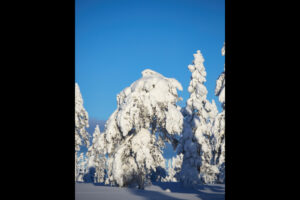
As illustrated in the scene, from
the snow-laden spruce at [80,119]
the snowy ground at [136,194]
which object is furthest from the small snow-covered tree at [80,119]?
the snowy ground at [136,194]

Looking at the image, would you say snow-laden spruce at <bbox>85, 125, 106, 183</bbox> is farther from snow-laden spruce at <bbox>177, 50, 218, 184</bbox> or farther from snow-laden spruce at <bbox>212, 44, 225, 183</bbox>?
snow-laden spruce at <bbox>177, 50, 218, 184</bbox>

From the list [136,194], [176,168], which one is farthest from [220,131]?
[136,194]

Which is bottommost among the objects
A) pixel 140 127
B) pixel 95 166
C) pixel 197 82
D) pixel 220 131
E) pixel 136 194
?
pixel 95 166

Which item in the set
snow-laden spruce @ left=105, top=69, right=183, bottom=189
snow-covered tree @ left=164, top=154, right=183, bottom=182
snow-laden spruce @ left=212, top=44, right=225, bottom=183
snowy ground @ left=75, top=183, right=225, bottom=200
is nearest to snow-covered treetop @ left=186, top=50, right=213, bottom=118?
snow-laden spruce @ left=212, top=44, right=225, bottom=183

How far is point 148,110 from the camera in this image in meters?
21.3

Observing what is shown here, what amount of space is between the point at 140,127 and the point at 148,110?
1.51 m

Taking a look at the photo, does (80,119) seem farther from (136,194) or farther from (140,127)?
(136,194)

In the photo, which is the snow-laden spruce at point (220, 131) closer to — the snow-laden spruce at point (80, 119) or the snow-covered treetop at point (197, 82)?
the snow-covered treetop at point (197, 82)

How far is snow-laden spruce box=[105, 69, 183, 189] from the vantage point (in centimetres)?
2106

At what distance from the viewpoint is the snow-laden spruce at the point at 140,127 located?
2106 centimetres
